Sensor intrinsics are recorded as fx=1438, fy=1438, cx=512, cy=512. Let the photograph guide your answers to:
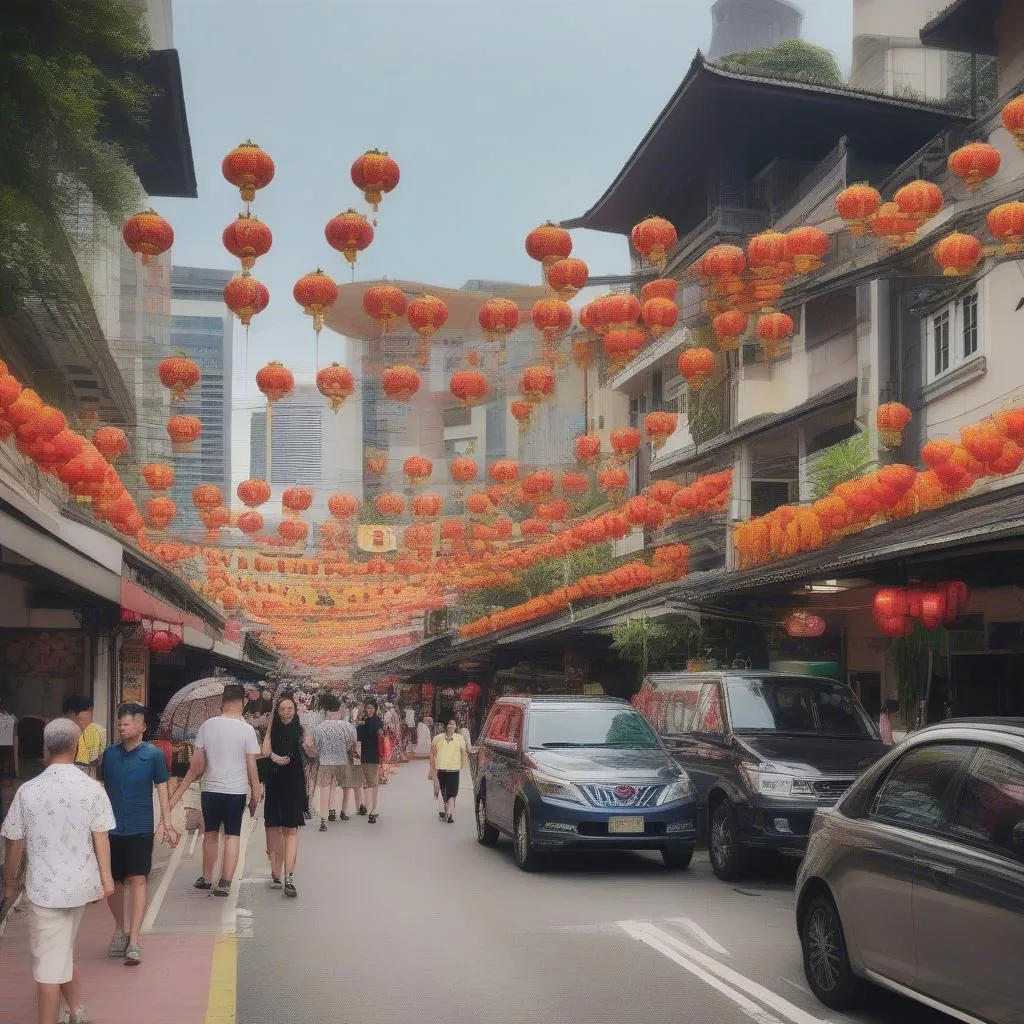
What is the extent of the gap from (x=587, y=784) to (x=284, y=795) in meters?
3.15

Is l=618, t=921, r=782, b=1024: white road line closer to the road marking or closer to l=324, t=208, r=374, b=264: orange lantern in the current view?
the road marking

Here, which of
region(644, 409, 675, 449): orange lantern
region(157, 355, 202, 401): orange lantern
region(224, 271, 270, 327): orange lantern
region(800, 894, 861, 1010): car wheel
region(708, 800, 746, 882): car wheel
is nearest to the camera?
region(800, 894, 861, 1010): car wheel

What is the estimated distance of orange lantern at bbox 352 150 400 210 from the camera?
15.4 m

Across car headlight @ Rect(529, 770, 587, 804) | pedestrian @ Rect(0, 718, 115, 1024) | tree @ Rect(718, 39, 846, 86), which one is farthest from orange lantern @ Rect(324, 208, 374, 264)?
tree @ Rect(718, 39, 846, 86)

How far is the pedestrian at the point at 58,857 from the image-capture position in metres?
6.99

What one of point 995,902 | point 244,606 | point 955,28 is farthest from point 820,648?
point 244,606

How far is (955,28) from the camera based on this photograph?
28.2 meters

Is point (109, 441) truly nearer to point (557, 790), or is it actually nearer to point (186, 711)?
point (186, 711)

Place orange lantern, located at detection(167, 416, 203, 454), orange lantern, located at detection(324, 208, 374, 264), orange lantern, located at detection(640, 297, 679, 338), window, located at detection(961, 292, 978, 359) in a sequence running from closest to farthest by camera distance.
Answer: orange lantern, located at detection(324, 208, 374, 264)
orange lantern, located at detection(640, 297, 679, 338)
orange lantern, located at detection(167, 416, 203, 454)
window, located at detection(961, 292, 978, 359)

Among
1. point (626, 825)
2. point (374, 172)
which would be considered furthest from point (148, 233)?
→ point (626, 825)

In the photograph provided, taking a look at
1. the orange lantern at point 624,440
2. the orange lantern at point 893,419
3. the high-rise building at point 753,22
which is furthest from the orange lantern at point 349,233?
the high-rise building at point 753,22

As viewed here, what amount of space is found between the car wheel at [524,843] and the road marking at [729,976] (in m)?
3.63

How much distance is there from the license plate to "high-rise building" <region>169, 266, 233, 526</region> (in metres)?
18.3

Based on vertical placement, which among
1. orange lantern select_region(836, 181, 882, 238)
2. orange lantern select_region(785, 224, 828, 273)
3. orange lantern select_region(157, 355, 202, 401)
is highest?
orange lantern select_region(836, 181, 882, 238)
